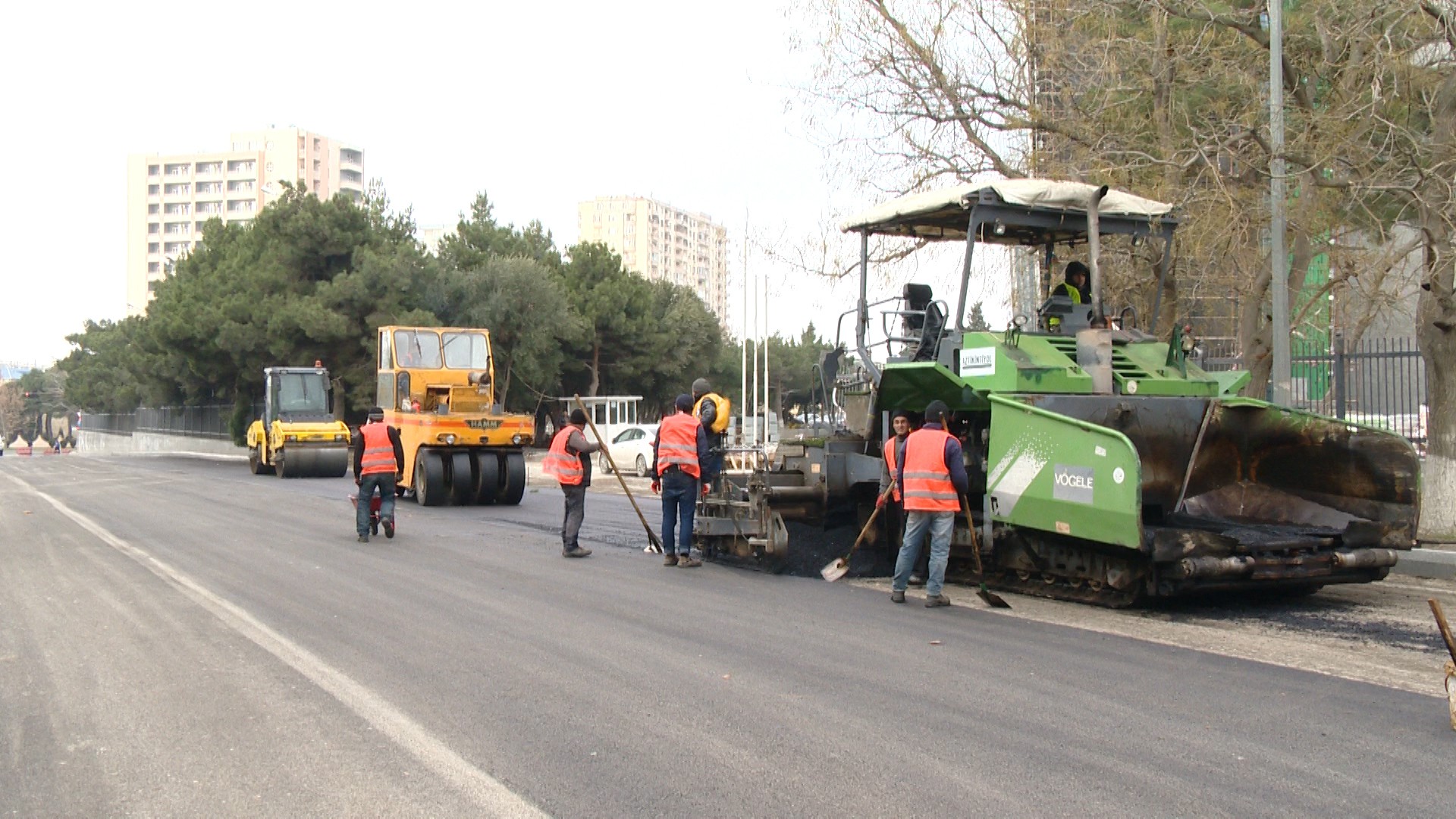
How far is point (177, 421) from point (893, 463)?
60320 millimetres

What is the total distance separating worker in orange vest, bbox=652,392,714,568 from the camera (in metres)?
11.3

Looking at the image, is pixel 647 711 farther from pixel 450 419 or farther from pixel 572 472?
pixel 450 419

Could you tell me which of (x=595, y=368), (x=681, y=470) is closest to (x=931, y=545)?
(x=681, y=470)

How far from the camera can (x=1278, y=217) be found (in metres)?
13.6

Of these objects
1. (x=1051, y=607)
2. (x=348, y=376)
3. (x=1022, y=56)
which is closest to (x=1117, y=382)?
(x=1051, y=607)

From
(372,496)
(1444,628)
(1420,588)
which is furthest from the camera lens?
(372,496)

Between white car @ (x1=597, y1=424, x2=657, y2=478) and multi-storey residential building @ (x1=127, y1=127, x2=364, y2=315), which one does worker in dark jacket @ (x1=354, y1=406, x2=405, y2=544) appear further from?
multi-storey residential building @ (x1=127, y1=127, x2=364, y2=315)

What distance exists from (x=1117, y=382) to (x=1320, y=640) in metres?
2.41

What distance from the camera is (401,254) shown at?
46.0m

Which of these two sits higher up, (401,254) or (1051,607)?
(401,254)

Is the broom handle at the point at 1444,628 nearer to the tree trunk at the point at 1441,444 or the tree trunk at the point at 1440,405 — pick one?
the tree trunk at the point at 1440,405

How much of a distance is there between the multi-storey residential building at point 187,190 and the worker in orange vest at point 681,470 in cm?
12471

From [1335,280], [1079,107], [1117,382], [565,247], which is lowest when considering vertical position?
[1117,382]

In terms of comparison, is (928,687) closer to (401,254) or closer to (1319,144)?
(1319,144)
